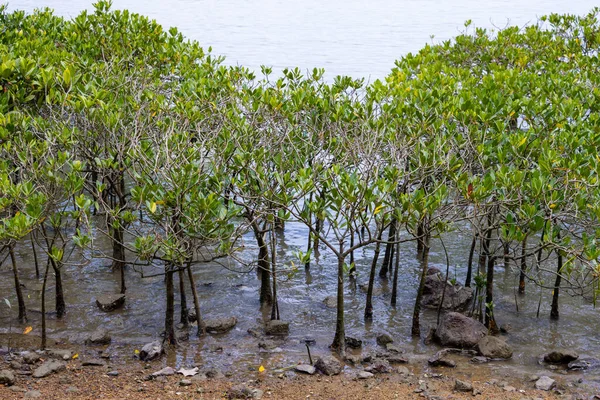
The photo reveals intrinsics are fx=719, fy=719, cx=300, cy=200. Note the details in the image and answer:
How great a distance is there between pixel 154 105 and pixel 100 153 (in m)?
0.92

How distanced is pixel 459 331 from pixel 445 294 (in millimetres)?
1091

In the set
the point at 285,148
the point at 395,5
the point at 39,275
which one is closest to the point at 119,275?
the point at 39,275

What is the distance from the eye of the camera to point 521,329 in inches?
340

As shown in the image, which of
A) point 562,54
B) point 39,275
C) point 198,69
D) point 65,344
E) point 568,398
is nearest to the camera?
point 568,398

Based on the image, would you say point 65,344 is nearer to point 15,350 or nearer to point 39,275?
point 15,350

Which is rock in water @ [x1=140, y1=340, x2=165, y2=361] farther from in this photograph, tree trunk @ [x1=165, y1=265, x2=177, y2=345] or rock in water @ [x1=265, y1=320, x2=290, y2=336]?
rock in water @ [x1=265, y1=320, x2=290, y2=336]

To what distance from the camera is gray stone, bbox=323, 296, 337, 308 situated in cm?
927

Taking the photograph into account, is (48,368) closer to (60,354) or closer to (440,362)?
(60,354)

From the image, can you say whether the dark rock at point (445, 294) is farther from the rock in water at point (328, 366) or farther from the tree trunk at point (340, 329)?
the rock in water at point (328, 366)

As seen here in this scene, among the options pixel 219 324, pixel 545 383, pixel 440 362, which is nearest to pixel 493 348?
pixel 440 362

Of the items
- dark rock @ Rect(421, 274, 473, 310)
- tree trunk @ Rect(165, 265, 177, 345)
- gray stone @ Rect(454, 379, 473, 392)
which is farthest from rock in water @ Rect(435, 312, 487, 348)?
tree trunk @ Rect(165, 265, 177, 345)

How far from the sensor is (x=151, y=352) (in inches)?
298

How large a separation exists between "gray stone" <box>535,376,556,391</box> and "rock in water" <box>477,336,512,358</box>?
69 centimetres

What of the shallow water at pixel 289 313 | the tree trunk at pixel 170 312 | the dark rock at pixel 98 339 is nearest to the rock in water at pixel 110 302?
the shallow water at pixel 289 313
